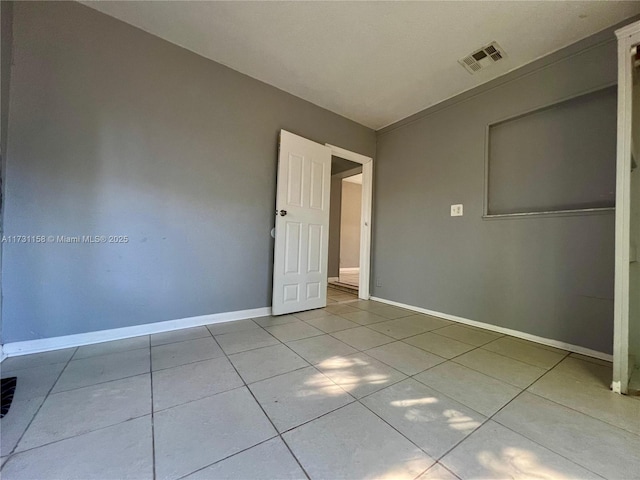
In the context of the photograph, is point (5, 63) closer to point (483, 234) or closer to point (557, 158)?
point (483, 234)

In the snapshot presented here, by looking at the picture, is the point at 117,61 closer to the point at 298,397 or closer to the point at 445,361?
the point at 298,397

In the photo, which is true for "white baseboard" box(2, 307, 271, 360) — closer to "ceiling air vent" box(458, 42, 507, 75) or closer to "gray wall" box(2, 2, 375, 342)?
"gray wall" box(2, 2, 375, 342)

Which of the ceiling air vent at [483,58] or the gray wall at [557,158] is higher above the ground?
the ceiling air vent at [483,58]

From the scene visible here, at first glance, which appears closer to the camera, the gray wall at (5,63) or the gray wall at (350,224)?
the gray wall at (5,63)

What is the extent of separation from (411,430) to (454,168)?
101 inches

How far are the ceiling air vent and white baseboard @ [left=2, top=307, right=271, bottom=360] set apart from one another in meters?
3.17

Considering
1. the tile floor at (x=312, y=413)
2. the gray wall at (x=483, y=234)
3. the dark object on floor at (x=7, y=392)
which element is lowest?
the tile floor at (x=312, y=413)

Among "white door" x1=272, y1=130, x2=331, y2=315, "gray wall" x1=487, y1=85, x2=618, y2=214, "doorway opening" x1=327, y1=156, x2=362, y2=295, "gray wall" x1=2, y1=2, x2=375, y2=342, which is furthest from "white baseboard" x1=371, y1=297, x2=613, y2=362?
"doorway opening" x1=327, y1=156, x2=362, y2=295

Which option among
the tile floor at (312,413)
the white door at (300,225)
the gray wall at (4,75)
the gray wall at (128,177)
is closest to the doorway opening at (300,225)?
the white door at (300,225)

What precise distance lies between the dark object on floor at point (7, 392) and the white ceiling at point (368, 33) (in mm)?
2531

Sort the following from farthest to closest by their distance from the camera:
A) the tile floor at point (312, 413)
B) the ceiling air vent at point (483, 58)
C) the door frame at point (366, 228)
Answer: the door frame at point (366, 228)
the ceiling air vent at point (483, 58)
the tile floor at point (312, 413)

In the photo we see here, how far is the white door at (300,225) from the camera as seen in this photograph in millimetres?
2631

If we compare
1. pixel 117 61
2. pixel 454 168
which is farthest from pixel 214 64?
pixel 454 168

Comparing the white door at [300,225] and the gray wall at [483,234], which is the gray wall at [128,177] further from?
the gray wall at [483,234]
